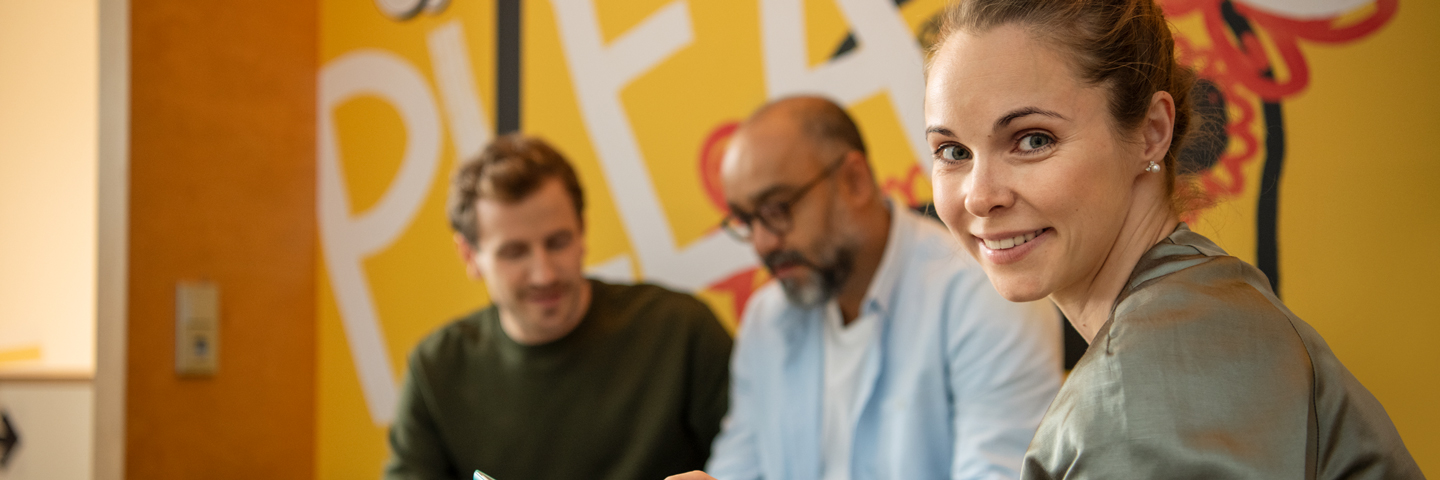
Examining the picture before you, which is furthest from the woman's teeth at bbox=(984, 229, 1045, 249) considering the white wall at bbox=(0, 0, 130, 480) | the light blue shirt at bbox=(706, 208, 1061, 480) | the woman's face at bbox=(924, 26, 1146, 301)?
the white wall at bbox=(0, 0, 130, 480)

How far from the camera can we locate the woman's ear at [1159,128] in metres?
0.92

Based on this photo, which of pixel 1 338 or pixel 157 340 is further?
pixel 1 338

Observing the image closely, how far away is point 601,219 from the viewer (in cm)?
273

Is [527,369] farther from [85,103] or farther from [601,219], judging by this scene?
[85,103]

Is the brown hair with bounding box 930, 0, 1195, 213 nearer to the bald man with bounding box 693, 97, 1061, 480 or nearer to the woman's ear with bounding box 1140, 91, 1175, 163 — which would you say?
the woman's ear with bounding box 1140, 91, 1175, 163

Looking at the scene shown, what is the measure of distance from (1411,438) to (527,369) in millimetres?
1844

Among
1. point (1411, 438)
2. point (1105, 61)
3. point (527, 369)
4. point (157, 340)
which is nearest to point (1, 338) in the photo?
point (157, 340)

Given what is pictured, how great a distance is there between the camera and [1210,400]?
72 centimetres

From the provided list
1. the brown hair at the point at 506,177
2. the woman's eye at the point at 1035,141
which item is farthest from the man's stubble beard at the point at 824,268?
the woman's eye at the point at 1035,141

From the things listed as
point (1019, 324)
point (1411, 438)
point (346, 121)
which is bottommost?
point (1411, 438)

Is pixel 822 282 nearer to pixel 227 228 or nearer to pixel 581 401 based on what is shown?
pixel 581 401

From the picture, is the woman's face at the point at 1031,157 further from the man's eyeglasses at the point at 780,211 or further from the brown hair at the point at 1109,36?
the man's eyeglasses at the point at 780,211

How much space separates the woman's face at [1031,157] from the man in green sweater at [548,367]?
151 cm

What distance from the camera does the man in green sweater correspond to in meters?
2.32
